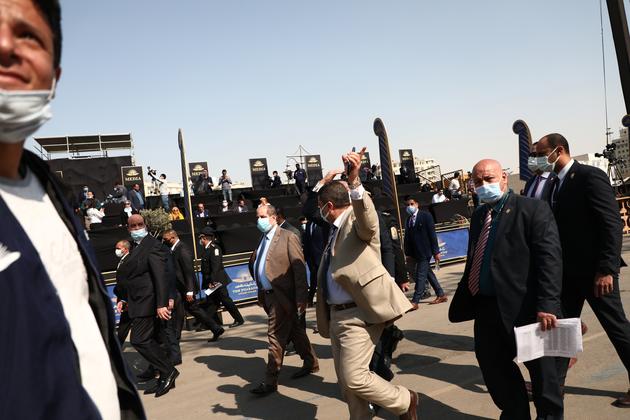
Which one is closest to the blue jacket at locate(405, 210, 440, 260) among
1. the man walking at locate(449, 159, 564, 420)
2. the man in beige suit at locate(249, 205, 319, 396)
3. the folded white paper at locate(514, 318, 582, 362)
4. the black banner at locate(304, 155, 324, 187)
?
the man in beige suit at locate(249, 205, 319, 396)

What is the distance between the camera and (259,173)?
2783cm

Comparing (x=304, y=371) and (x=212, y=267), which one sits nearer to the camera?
(x=304, y=371)

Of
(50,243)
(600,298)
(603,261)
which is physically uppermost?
(50,243)

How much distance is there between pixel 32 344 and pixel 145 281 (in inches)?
200

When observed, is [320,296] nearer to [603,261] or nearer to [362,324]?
[362,324]

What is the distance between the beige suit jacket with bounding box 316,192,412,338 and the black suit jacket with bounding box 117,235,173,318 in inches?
112

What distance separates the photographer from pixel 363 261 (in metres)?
3.76

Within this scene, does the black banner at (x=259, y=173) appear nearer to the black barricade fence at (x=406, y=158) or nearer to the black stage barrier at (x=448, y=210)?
the black barricade fence at (x=406, y=158)

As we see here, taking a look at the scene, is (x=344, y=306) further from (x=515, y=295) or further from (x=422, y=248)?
(x=422, y=248)

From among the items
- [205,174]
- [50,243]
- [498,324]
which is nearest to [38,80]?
[50,243]

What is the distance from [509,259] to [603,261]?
3.30 ft

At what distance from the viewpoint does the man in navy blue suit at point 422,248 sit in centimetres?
910

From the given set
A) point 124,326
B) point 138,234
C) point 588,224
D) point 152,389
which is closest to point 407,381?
point 588,224

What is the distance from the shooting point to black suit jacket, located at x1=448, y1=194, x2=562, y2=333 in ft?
11.0
